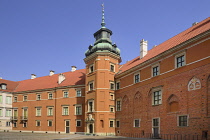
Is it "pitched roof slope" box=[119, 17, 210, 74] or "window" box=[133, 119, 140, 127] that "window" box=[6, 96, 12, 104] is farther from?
"pitched roof slope" box=[119, 17, 210, 74]

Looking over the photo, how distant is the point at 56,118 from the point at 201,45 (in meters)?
30.8

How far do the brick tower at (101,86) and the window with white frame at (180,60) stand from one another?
47.0 feet

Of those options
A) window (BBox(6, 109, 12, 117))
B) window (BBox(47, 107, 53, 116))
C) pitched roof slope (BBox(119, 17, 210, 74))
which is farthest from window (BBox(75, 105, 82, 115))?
window (BBox(6, 109, 12, 117))

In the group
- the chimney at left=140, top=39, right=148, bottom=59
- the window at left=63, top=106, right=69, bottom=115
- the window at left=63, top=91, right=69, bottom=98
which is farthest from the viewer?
the window at left=63, top=91, right=69, bottom=98

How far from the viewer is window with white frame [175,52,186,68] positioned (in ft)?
80.9

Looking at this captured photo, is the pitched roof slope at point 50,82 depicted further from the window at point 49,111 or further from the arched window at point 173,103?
the arched window at point 173,103

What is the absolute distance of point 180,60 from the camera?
25297 millimetres

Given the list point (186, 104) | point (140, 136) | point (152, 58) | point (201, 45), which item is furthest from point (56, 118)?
point (201, 45)

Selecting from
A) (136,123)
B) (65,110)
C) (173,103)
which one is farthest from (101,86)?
(173,103)

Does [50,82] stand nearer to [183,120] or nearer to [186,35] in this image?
[186,35]

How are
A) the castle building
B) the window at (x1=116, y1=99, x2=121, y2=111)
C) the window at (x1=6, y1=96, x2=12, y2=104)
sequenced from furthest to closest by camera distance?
the window at (x1=6, y1=96, x2=12, y2=104), the window at (x1=116, y1=99, x2=121, y2=111), the castle building

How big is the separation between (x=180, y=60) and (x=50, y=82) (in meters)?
31.3

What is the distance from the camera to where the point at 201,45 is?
22703mm

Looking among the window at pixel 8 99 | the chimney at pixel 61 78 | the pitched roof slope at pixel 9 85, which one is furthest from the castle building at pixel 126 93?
the window at pixel 8 99
